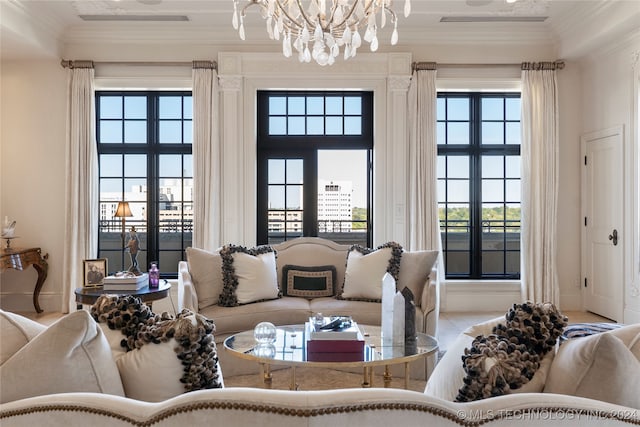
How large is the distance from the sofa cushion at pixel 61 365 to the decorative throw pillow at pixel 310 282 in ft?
9.80

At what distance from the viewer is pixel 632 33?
15.2 ft

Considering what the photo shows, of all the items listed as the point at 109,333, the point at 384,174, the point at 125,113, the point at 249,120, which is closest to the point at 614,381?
the point at 109,333

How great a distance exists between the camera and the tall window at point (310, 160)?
5668 mm

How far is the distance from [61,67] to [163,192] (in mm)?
1777

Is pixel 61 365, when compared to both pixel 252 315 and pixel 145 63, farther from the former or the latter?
Answer: pixel 145 63

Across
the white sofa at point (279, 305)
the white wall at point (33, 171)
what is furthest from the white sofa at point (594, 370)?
the white wall at point (33, 171)

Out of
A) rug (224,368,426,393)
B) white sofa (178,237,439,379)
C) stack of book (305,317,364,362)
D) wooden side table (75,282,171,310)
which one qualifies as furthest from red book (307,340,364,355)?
wooden side table (75,282,171,310)

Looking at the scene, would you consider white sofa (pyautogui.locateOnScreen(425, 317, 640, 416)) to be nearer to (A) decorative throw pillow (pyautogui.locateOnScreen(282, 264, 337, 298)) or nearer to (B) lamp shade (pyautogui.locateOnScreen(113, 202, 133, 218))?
(A) decorative throw pillow (pyautogui.locateOnScreen(282, 264, 337, 298))

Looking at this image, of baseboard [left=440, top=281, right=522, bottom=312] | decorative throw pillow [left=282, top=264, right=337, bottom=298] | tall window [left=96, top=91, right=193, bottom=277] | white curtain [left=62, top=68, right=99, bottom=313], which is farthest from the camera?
tall window [left=96, top=91, right=193, bottom=277]

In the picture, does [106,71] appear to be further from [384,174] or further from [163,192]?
[384,174]

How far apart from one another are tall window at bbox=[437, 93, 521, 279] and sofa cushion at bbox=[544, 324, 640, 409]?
481 centimetres

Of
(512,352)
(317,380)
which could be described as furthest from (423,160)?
(512,352)

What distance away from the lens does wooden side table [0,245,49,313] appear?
4898 mm

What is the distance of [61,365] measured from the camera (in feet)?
3.36
